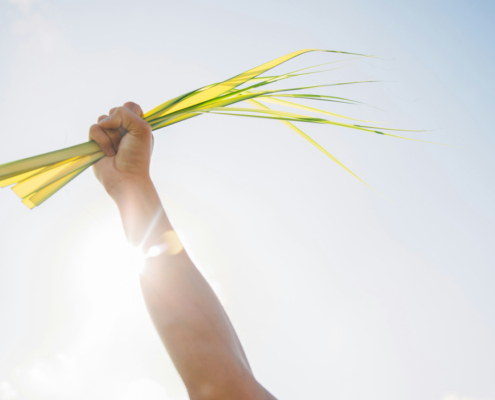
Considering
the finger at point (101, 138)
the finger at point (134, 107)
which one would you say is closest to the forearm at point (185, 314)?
the finger at point (101, 138)

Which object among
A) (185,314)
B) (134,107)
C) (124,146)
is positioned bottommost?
(185,314)

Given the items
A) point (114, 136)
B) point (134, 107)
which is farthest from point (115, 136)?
point (134, 107)

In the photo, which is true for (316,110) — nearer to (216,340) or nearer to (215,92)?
(215,92)

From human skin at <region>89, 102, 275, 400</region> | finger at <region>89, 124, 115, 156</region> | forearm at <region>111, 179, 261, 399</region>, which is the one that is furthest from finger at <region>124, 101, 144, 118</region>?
forearm at <region>111, 179, 261, 399</region>

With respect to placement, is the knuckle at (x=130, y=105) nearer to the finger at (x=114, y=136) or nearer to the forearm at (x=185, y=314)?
the finger at (x=114, y=136)

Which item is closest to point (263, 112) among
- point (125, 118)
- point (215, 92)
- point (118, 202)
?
point (215, 92)

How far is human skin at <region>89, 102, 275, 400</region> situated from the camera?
860 mm

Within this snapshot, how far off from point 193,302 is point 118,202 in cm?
40

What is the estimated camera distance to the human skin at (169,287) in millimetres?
860

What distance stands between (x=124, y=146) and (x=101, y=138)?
8cm

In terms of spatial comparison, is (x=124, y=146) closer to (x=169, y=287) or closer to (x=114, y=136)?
(x=114, y=136)

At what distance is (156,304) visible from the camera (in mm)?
925

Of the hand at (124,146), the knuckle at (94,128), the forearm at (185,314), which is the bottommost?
the forearm at (185,314)

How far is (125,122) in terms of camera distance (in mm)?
1107
